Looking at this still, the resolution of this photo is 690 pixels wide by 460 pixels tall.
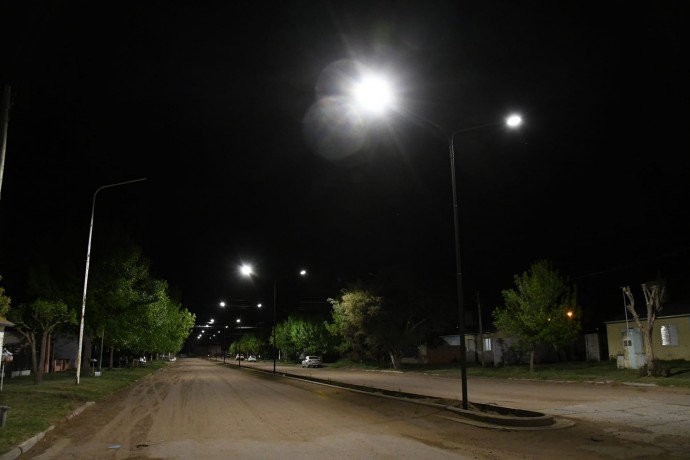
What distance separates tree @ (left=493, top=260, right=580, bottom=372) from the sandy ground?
1772 cm

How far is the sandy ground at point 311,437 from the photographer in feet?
33.5

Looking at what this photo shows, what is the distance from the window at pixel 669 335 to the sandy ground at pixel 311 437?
25899 mm

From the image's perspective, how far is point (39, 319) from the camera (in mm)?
28734

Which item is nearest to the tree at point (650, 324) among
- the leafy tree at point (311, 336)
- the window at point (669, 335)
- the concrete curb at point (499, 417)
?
the window at point (669, 335)

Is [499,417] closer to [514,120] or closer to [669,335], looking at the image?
[514,120]

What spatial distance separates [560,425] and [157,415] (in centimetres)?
1152

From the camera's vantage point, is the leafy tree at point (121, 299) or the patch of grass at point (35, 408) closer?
the patch of grass at point (35, 408)

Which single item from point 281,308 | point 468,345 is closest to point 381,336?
point 468,345

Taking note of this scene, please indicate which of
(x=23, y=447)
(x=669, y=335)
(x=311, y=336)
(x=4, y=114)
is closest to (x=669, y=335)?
(x=669, y=335)

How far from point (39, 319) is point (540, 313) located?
2769 cm

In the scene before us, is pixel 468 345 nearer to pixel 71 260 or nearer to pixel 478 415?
pixel 71 260

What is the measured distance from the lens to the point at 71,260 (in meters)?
33.4

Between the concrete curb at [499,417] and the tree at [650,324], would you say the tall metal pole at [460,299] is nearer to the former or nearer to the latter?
the concrete curb at [499,417]

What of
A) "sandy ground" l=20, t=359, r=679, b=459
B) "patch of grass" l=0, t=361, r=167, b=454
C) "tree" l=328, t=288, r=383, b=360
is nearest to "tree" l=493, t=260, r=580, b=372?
A: "tree" l=328, t=288, r=383, b=360
